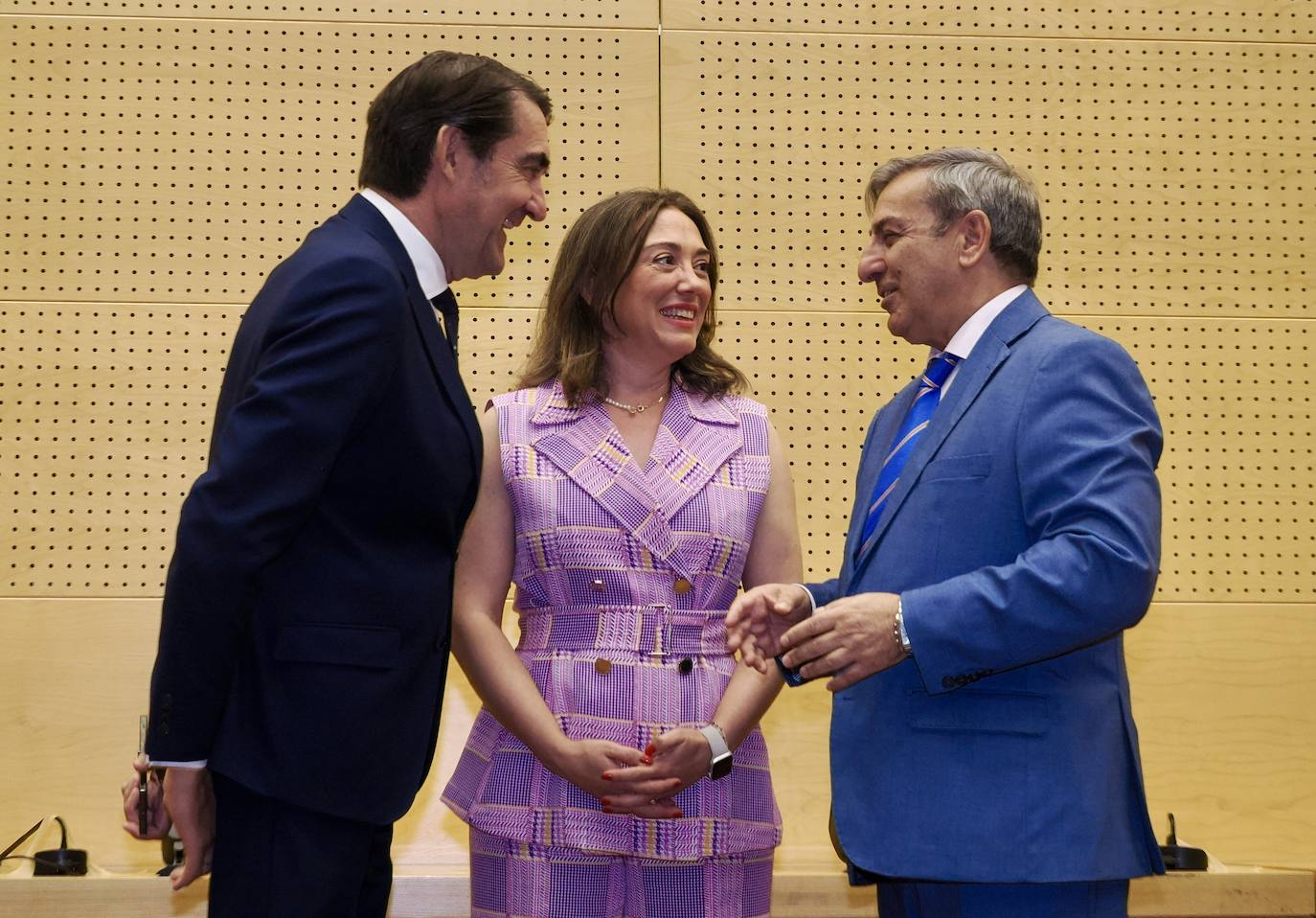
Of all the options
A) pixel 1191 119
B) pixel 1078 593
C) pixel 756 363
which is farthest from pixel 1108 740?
pixel 1191 119

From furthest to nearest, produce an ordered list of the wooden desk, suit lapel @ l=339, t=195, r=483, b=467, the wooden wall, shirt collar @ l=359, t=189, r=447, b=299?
the wooden wall < the wooden desk < shirt collar @ l=359, t=189, r=447, b=299 < suit lapel @ l=339, t=195, r=483, b=467

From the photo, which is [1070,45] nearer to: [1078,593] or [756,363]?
[756,363]

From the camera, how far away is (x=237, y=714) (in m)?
1.74

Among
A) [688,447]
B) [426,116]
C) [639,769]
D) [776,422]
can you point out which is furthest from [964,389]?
[776,422]

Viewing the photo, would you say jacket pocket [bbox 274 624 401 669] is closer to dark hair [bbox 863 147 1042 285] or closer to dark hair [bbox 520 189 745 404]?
dark hair [bbox 520 189 745 404]

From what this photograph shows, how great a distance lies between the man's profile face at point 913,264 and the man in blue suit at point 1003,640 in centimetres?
16

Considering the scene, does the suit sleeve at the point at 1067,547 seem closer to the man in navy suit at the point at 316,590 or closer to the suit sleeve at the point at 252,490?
the man in navy suit at the point at 316,590

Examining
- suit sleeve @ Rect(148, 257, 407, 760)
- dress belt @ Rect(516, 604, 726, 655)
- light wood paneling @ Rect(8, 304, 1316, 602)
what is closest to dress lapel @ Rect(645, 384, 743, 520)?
dress belt @ Rect(516, 604, 726, 655)

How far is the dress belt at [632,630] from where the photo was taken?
8.02 feet

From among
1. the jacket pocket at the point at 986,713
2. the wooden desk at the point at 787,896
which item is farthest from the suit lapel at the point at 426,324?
the wooden desk at the point at 787,896

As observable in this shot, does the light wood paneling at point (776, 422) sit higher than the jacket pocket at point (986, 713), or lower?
higher

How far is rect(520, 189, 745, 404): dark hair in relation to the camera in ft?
8.89

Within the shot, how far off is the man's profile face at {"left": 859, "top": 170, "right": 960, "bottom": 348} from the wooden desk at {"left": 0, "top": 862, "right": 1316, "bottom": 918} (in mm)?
1587

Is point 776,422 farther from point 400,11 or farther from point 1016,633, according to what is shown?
point 1016,633
